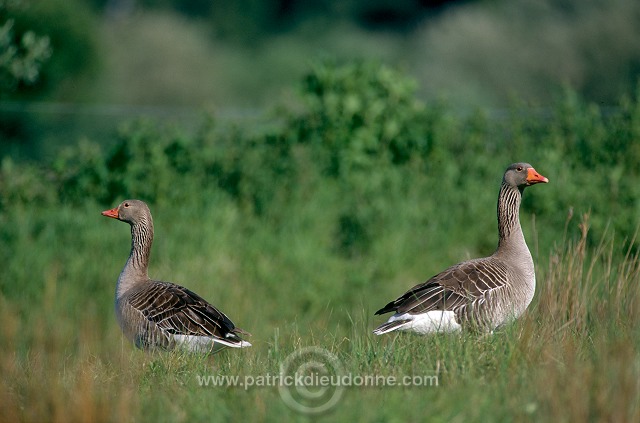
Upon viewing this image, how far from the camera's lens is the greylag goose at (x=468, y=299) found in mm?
7262

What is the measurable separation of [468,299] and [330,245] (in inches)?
190

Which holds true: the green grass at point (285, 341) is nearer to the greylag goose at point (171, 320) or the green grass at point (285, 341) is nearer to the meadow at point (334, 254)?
the meadow at point (334, 254)

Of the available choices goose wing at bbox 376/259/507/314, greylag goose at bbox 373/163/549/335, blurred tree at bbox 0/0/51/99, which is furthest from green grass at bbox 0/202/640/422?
blurred tree at bbox 0/0/51/99

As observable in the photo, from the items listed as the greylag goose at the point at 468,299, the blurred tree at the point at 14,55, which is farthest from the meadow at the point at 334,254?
the blurred tree at the point at 14,55

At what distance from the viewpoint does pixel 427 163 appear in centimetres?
1398

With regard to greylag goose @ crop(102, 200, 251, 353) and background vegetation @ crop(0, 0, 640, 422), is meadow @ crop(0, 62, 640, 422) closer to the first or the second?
background vegetation @ crop(0, 0, 640, 422)

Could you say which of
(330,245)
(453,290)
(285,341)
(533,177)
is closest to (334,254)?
(330,245)

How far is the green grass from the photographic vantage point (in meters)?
5.21

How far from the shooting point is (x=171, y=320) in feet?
24.7

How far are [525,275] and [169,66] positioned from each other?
24113mm

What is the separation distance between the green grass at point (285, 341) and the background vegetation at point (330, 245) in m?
0.02

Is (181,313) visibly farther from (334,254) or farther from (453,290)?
(334,254)

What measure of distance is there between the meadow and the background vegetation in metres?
0.03

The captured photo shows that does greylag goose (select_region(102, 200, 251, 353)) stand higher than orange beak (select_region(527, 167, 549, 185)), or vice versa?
orange beak (select_region(527, 167, 549, 185))
